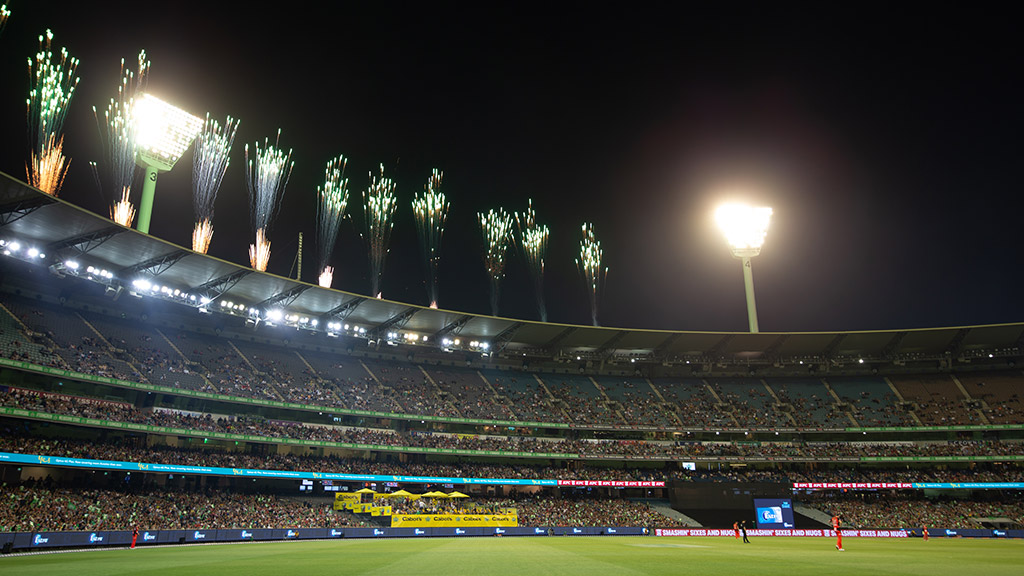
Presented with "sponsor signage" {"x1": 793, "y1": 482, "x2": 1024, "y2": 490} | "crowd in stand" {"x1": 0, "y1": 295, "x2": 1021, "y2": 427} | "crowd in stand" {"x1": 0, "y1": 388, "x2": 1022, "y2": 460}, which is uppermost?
"crowd in stand" {"x1": 0, "y1": 295, "x2": 1021, "y2": 427}

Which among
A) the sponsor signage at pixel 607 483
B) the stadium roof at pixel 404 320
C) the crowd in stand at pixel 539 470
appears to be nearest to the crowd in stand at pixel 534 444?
the crowd in stand at pixel 539 470

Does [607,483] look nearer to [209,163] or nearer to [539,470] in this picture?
[539,470]

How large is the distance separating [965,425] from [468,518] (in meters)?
55.6

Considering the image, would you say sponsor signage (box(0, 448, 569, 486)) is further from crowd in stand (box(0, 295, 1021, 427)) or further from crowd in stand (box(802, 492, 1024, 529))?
crowd in stand (box(802, 492, 1024, 529))

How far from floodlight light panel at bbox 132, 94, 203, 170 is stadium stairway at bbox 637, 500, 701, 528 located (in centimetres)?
5709

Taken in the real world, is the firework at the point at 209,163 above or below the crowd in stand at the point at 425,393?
above

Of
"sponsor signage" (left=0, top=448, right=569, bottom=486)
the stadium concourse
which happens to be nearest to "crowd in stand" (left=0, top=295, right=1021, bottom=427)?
the stadium concourse

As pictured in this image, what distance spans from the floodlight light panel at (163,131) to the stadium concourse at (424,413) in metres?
10.3

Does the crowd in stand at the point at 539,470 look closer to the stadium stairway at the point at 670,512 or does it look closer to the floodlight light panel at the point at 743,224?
the stadium stairway at the point at 670,512

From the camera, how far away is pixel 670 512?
60.2m

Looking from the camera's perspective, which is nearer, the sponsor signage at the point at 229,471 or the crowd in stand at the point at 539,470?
the sponsor signage at the point at 229,471

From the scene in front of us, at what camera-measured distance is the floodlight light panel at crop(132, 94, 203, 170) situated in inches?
1900

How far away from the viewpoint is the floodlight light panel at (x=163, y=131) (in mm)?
48250

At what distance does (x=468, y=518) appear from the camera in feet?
170
